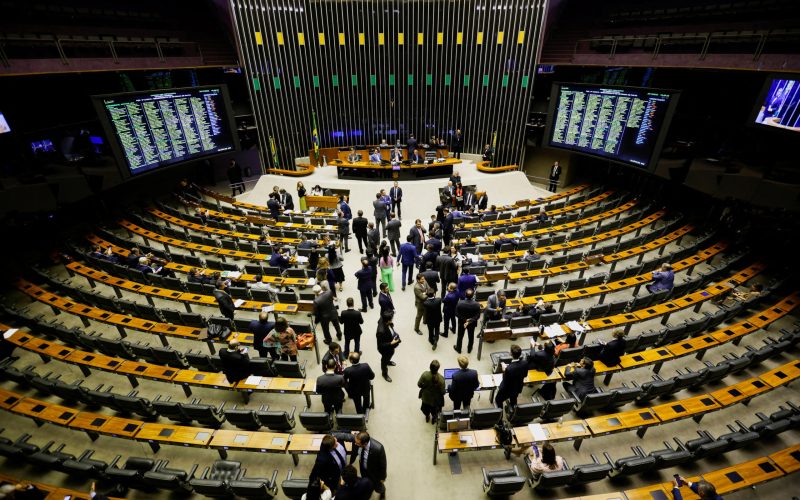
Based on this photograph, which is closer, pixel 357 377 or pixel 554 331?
pixel 357 377

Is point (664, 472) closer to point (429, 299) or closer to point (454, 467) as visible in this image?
point (454, 467)

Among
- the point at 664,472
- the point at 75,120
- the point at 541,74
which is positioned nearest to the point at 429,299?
the point at 664,472

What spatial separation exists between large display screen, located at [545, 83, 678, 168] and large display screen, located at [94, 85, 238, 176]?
1189 centimetres

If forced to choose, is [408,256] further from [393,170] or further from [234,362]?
[393,170]

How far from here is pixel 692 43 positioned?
1083cm

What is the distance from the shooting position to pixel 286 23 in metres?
15.4

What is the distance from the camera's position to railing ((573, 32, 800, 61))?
9.05 meters

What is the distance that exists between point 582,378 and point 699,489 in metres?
1.83

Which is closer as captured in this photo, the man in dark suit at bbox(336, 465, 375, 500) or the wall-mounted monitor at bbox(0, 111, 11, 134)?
the man in dark suit at bbox(336, 465, 375, 500)

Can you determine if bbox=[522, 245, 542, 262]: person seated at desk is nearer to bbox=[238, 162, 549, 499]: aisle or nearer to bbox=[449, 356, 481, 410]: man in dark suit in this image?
bbox=[238, 162, 549, 499]: aisle

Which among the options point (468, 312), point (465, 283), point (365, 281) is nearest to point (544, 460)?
point (468, 312)

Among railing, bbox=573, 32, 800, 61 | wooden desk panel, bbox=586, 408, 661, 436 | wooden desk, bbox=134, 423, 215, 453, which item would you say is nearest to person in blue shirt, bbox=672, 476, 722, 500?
wooden desk panel, bbox=586, 408, 661, 436

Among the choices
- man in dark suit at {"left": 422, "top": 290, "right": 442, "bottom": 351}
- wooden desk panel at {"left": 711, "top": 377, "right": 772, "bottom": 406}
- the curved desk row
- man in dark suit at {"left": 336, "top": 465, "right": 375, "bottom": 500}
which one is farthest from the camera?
the curved desk row

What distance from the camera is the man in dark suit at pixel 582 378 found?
17.4ft
